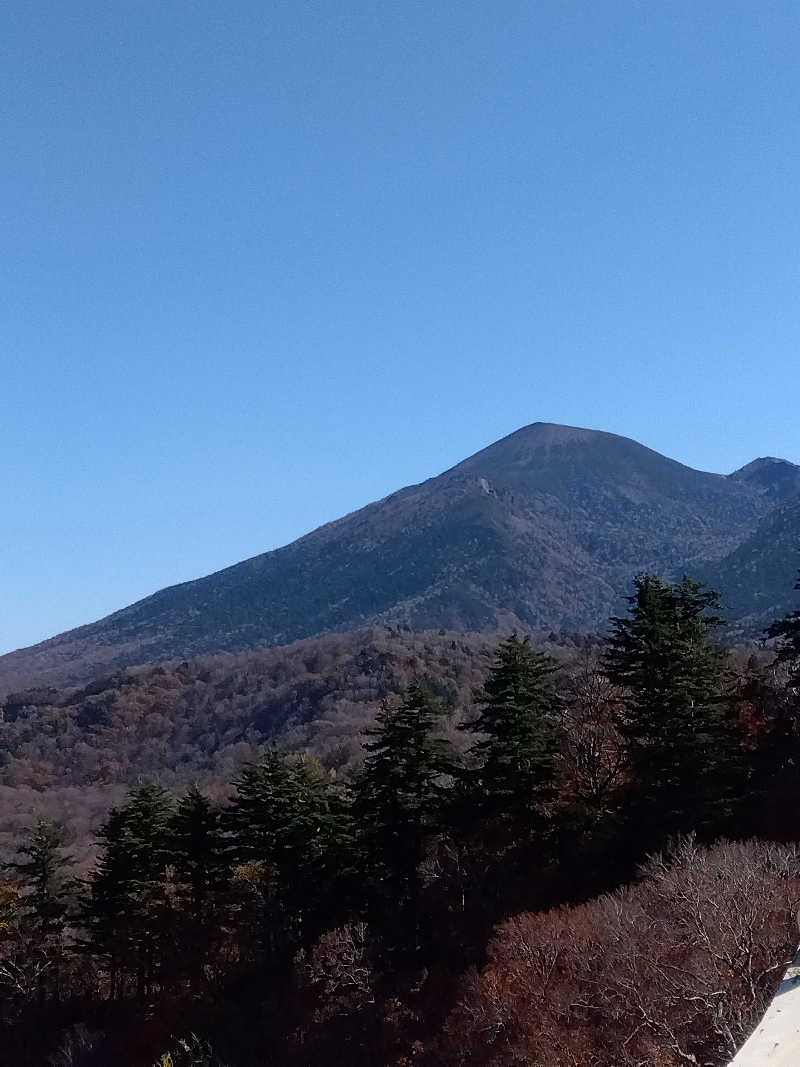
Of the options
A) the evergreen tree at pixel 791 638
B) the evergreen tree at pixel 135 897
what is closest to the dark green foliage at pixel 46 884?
the evergreen tree at pixel 135 897

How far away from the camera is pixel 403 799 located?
95.6ft

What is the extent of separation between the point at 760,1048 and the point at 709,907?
10.8 m

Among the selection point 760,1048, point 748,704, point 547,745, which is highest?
point 760,1048

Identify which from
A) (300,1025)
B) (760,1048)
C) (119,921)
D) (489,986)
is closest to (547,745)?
(489,986)

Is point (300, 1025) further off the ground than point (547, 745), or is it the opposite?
point (547, 745)

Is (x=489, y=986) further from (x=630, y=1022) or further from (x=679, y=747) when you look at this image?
(x=679, y=747)

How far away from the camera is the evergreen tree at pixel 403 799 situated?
96.4ft

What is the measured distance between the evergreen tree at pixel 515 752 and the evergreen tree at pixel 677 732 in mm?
2660

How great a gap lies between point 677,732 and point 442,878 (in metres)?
9.85

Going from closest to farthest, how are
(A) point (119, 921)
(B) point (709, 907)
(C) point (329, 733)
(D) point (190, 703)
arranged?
(B) point (709, 907)
(A) point (119, 921)
(C) point (329, 733)
(D) point (190, 703)

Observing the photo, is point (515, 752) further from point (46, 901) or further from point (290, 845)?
point (46, 901)

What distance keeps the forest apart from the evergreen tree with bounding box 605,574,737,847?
0.28 feet

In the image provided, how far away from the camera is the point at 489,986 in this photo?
68.8 ft

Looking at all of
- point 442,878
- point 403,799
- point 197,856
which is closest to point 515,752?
point 403,799
